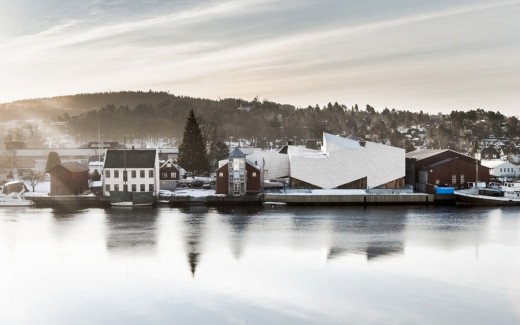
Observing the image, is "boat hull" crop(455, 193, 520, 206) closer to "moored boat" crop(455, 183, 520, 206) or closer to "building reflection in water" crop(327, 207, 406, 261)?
"moored boat" crop(455, 183, 520, 206)

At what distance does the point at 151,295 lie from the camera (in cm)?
1530

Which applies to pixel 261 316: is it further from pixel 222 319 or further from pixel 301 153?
pixel 301 153

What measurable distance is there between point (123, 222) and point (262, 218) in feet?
23.9

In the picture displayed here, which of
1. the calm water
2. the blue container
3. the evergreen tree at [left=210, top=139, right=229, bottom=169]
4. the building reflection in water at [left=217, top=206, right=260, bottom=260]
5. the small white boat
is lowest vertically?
the calm water

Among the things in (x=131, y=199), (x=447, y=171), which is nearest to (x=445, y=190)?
(x=447, y=171)

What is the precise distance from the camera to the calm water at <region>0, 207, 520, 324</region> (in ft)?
45.4

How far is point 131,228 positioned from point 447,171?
77.9 ft

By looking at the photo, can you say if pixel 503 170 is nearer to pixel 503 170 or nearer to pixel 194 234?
pixel 503 170

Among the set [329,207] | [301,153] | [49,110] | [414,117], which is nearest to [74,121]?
[49,110]

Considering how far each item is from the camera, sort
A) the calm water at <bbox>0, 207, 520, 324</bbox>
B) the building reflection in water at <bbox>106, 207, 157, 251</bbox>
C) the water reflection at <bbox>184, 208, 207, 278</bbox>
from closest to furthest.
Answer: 1. the calm water at <bbox>0, 207, 520, 324</bbox>
2. the water reflection at <bbox>184, 208, 207, 278</bbox>
3. the building reflection in water at <bbox>106, 207, 157, 251</bbox>

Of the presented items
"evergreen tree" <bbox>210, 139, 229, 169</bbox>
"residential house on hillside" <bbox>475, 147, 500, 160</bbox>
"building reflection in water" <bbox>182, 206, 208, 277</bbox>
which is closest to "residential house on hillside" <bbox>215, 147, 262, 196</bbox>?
"building reflection in water" <bbox>182, 206, 208, 277</bbox>

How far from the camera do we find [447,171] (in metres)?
39.2

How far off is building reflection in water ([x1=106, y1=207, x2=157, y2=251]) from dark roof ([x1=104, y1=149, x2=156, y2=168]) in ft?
13.2

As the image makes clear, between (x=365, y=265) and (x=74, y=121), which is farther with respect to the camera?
(x=74, y=121)
